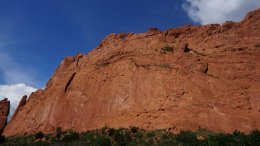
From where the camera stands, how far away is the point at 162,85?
134 ft

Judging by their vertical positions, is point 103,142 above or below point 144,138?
below

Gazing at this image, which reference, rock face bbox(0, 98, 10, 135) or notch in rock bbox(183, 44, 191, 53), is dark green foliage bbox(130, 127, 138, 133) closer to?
notch in rock bbox(183, 44, 191, 53)

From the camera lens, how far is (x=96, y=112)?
1729 inches

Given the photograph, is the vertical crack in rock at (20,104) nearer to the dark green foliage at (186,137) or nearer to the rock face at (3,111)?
the rock face at (3,111)

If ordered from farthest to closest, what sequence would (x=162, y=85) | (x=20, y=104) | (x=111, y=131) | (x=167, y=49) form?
(x=20, y=104), (x=167, y=49), (x=162, y=85), (x=111, y=131)

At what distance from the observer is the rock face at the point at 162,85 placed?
37188 millimetres

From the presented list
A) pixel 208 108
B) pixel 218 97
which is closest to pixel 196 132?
pixel 208 108

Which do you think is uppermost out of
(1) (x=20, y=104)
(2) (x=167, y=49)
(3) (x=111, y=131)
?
(2) (x=167, y=49)

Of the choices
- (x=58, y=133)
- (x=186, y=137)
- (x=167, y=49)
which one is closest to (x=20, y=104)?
(x=58, y=133)

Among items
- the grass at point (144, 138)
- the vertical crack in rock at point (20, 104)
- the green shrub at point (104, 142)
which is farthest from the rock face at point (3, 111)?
the green shrub at point (104, 142)

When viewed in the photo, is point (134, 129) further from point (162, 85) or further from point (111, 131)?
point (162, 85)

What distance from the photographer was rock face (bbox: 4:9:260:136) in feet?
122

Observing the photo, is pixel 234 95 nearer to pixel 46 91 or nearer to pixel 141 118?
pixel 141 118

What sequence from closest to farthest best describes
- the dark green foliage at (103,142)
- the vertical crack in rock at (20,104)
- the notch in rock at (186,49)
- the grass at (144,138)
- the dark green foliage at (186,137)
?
the grass at (144,138) < the dark green foliage at (186,137) < the dark green foliage at (103,142) < the notch in rock at (186,49) < the vertical crack in rock at (20,104)
